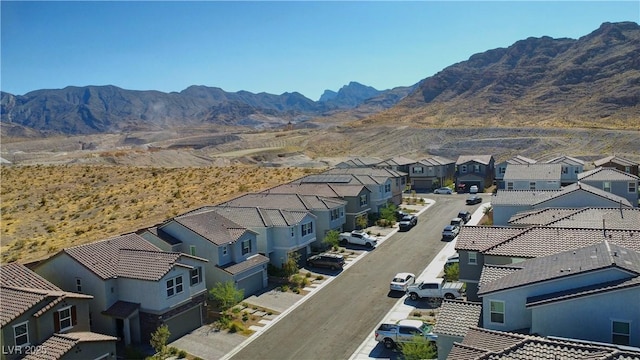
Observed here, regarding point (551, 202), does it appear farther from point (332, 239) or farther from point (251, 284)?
point (251, 284)

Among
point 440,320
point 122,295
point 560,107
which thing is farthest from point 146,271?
point 560,107

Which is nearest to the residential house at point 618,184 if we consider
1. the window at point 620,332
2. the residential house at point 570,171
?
the residential house at point 570,171

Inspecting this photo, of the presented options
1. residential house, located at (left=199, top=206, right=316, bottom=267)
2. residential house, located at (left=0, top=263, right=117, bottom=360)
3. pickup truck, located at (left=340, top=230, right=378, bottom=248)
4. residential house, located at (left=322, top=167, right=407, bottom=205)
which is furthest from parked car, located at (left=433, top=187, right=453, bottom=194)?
residential house, located at (left=0, top=263, right=117, bottom=360)

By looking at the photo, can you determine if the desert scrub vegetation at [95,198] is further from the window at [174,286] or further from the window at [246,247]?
the window at [174,286]

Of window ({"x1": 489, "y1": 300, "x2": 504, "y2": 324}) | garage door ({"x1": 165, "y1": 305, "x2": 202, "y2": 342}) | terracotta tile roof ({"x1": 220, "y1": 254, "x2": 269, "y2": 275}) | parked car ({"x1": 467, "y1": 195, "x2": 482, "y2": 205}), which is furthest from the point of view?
parked car ({"x1": 467, "y1": 195, "x2": 482, "y2": 205})

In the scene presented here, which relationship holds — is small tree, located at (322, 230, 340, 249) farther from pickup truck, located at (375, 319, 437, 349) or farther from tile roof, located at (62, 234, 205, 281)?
pickup truck, located at (375, 319, 437, 349)

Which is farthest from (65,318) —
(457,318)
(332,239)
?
(332,239)

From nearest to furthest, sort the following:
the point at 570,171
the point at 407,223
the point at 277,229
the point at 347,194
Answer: the point at 277,229, the point at 347,194, the point at 407,223, the point at 570,171
